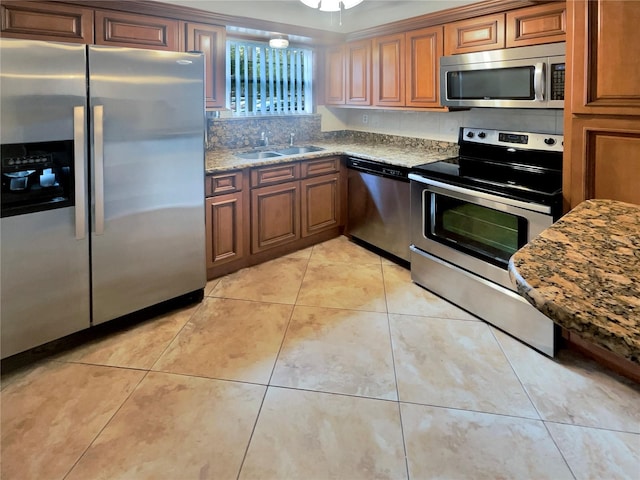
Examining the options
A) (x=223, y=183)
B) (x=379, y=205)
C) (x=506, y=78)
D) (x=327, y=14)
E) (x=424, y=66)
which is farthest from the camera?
(x=327, y=14)

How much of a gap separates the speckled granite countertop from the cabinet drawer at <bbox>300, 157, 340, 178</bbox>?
56 millimetres

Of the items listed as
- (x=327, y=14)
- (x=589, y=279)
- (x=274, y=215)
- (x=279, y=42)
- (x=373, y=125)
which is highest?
(x=327, y=14)

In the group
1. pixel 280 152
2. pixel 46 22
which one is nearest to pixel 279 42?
pixel 280 152

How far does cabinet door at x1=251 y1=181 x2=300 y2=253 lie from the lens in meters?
3.44

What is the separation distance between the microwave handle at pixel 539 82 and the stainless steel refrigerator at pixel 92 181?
6.66 ft

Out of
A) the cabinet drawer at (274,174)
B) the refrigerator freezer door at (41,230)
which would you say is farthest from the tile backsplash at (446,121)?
the refrigerator freezer door at (41,230)

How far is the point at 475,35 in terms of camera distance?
9.53 ft

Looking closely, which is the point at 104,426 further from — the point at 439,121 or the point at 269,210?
the point at 439,121

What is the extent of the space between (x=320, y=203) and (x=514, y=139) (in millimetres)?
1710

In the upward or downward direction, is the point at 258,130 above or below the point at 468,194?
above

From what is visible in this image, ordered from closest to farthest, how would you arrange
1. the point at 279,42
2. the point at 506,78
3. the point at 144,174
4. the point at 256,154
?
the point at 144,174 → the point at 506,78 → the point at 279,42 → the point at 256,154

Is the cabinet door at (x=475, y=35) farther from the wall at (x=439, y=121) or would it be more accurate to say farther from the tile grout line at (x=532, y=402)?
the tile grout line at (x=532, y=402)

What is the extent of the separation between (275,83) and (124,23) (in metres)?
1.65

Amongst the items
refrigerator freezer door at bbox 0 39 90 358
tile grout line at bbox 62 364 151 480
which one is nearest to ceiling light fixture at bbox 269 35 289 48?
refrigerator freezer door at bbox 0 39 90 358
